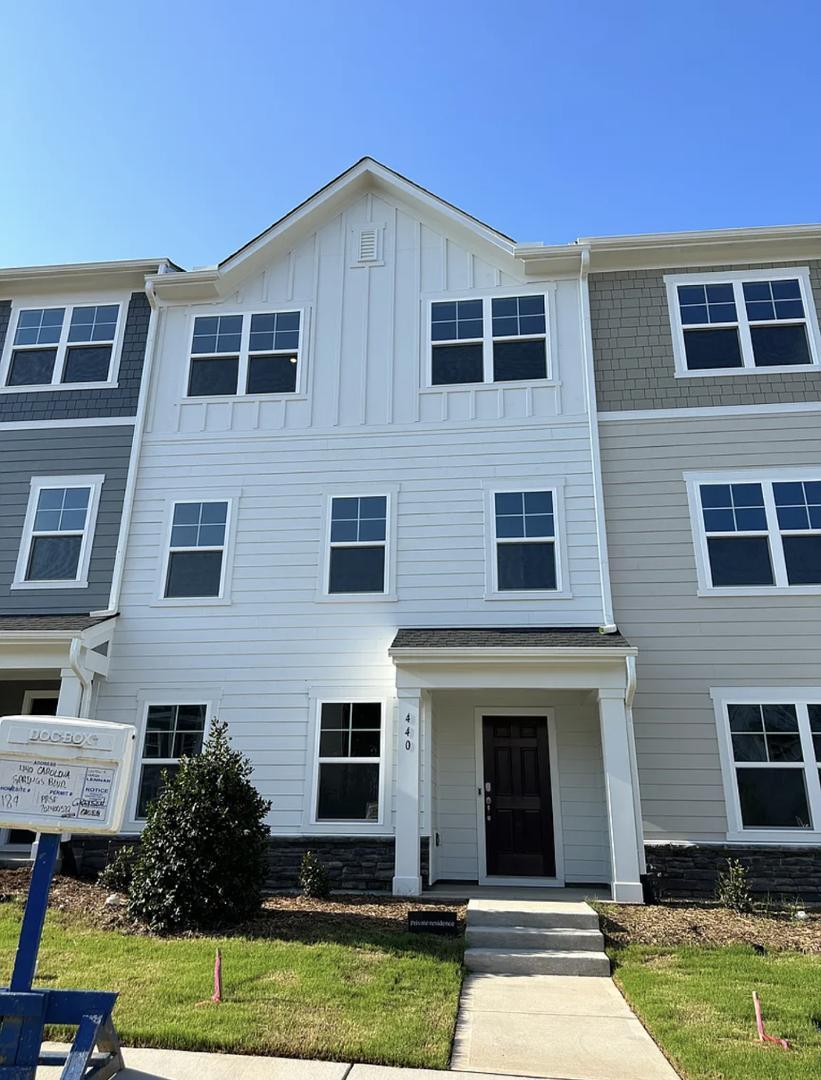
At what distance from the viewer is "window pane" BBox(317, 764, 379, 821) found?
9625mm

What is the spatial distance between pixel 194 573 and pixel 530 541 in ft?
15.7

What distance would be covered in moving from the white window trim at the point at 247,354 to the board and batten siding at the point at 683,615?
185 inches

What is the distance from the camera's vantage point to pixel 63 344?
12461 mm

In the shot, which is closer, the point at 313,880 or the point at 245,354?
the point at 313,880

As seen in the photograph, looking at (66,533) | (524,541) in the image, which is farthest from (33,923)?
(66,533)

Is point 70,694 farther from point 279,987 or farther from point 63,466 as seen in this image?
point 279,987

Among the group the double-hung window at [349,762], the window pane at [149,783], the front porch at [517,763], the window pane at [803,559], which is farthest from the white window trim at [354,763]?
the window pane at [803,559]

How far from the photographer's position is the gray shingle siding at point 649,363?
10.9m

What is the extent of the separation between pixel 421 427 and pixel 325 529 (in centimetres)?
206

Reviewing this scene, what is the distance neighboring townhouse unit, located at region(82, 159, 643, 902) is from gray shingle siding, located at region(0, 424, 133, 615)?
38 centimetres

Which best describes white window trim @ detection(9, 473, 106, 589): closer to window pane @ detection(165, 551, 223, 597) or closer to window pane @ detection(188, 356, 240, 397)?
window pane @ detection(165, 551, 223, 597)

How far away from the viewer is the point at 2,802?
12.9ft

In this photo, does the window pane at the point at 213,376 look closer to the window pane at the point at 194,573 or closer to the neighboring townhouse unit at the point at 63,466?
the neighboring townhouse unit at the point at 63,466

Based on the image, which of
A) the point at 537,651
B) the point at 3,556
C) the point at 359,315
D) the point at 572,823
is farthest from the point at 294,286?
the point at 572,823
